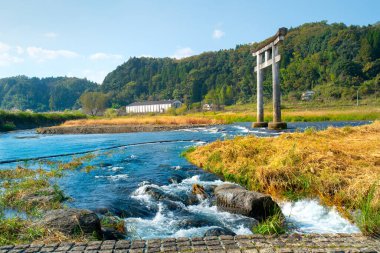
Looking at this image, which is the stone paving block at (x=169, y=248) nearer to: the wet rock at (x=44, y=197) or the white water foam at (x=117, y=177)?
the wet rock at (x=44, y=197)

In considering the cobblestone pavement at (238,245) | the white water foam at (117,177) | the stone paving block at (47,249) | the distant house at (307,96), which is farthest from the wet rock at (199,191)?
the distant house at (307,96)

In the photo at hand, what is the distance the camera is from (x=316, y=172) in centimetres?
752

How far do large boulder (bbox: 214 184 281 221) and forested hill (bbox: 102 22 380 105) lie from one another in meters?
64.9

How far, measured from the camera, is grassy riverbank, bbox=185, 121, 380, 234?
6.10 meters

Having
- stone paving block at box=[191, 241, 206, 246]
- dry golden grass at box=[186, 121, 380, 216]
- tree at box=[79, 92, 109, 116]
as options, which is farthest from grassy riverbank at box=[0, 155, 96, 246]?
tree at box=[79, 92, 109, 116]

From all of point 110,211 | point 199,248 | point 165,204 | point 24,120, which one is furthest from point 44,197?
point 24,120


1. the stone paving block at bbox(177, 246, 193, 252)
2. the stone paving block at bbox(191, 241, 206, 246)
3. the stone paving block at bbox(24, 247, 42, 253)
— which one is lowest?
the stone paving block at bbox(191, 241, 206, 246)

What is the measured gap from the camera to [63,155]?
16.2m

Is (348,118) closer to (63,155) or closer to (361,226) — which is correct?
(63,155)

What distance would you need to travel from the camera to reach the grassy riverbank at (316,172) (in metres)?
6.10

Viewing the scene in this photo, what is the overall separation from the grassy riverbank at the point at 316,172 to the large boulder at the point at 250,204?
3.79 ft

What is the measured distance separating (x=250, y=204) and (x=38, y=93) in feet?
576

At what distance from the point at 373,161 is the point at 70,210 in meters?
7.20

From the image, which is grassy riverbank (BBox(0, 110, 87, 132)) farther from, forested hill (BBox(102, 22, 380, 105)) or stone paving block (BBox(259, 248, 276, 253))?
forested hill (BBox(102, 22, 380, 105))
